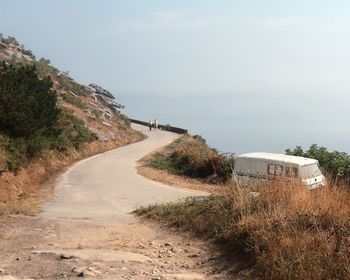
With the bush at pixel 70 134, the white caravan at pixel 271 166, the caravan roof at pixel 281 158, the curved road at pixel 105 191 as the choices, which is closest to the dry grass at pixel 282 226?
the curved road at pixel 105 191

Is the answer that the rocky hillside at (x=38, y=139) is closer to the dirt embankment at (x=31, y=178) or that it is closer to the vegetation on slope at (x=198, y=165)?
the dirt embankment at (x=31, y=178)

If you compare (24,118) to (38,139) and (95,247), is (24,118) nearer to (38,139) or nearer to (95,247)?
(38,139)

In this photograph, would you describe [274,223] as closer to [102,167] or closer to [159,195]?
[159,195]

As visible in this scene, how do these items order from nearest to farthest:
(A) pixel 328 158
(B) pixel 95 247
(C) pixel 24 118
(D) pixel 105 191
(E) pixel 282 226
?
(E) pixel 282 226 < (B) pixel 95 247 < (D) pixel 105 191 < (C) pixel 24 118 < (A) pixel 328 158

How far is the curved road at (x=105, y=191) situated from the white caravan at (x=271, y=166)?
251 centimetres

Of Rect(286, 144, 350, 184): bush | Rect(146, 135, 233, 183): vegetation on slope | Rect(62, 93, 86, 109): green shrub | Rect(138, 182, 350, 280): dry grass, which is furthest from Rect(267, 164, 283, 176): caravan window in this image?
Rect(62, 93, 86, 109): green shrub

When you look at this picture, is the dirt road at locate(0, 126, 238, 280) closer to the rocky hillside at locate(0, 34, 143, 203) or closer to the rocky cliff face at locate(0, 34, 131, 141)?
the rocky hillside at locate(0, 34, 143, 203)

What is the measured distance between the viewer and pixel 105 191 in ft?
65.9

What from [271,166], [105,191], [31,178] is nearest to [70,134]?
[31,178]

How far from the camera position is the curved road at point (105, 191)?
14114mm

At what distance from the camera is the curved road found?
14114 millimetres

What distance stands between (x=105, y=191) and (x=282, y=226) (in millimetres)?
13334

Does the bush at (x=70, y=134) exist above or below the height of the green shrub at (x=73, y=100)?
below

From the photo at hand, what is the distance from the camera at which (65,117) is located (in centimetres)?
3578
